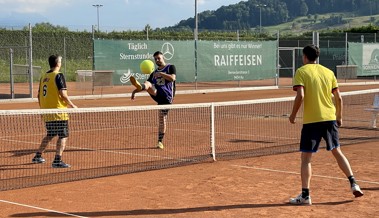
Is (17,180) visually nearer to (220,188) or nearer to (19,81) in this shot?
(220,188)

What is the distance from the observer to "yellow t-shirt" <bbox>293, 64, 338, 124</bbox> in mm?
7805

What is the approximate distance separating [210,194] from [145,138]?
19.2 ft

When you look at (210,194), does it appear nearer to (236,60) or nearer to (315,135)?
(315,135)

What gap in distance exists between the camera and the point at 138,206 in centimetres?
774

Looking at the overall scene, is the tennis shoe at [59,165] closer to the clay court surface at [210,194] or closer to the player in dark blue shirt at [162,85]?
the clay court surface at [210,194]

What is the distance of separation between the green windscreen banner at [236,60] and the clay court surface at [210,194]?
2017 cm

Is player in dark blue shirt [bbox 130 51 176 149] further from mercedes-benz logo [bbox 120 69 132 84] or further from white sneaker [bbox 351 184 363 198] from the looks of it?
mercedes-benz logo [bbox 120 69 132 84]

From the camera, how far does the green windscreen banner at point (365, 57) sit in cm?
3731

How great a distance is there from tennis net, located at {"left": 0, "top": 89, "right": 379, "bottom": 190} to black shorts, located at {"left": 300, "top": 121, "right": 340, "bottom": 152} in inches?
130

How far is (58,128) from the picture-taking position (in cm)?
1027

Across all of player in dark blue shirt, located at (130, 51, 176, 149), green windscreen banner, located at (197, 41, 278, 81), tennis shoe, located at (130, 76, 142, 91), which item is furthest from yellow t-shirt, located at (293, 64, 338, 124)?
green windscreen banner, located at (197, 41, 278, 81)

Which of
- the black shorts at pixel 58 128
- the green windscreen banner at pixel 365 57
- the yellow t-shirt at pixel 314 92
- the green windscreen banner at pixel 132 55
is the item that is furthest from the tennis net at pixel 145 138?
the green windscreen banner at pixel 365 57

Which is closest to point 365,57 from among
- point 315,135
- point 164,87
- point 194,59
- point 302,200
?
point 194,59

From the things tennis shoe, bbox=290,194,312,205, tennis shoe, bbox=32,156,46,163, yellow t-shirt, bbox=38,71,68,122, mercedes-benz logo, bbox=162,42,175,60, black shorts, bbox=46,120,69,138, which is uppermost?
mercedes-benz logo, bbox=162,42,175,60
